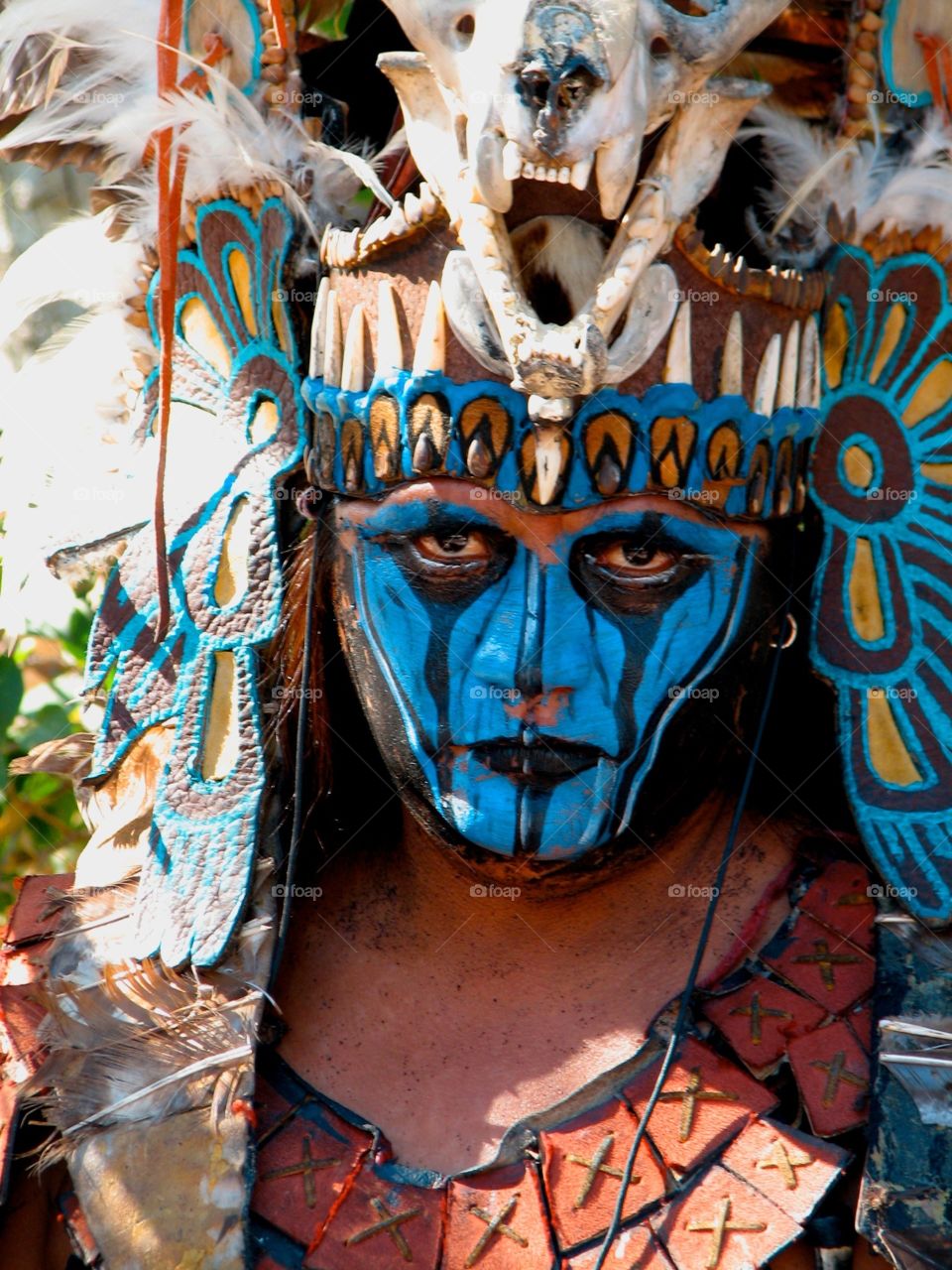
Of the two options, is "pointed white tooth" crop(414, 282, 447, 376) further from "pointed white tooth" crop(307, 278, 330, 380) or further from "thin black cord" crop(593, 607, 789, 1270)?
"thin black cord" crop(593, 607, 789, 1270)

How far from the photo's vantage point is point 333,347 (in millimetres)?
3158

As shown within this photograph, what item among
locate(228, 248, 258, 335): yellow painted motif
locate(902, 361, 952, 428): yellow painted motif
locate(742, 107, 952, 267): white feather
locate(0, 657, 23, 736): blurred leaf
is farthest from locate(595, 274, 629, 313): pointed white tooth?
locate(0, 657, 23, 736): blurred leaf

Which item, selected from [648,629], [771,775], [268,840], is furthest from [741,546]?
[268,840]

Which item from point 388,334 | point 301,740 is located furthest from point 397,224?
point 301,740

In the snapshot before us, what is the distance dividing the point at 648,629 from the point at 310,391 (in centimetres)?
65

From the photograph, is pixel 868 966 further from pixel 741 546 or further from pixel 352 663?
pixel 352 663

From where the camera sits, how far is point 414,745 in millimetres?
3137

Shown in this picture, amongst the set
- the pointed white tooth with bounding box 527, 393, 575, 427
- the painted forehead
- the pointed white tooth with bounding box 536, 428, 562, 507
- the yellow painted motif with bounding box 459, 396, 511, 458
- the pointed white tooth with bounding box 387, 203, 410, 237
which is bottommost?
the painted forehead

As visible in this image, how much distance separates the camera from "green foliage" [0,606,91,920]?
4559 mm

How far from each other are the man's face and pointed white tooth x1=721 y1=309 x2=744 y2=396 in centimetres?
19

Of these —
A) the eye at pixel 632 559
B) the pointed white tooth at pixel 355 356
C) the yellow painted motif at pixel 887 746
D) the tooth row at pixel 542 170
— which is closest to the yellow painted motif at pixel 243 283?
the pointed white tooth at pixel 355 356

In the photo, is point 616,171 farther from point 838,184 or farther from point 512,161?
point 838,184

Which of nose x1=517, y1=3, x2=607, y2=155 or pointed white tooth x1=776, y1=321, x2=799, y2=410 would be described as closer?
nose x1=517, y1=3, x2=607, y2=155

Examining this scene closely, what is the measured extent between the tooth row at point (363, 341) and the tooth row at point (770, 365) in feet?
1.13
